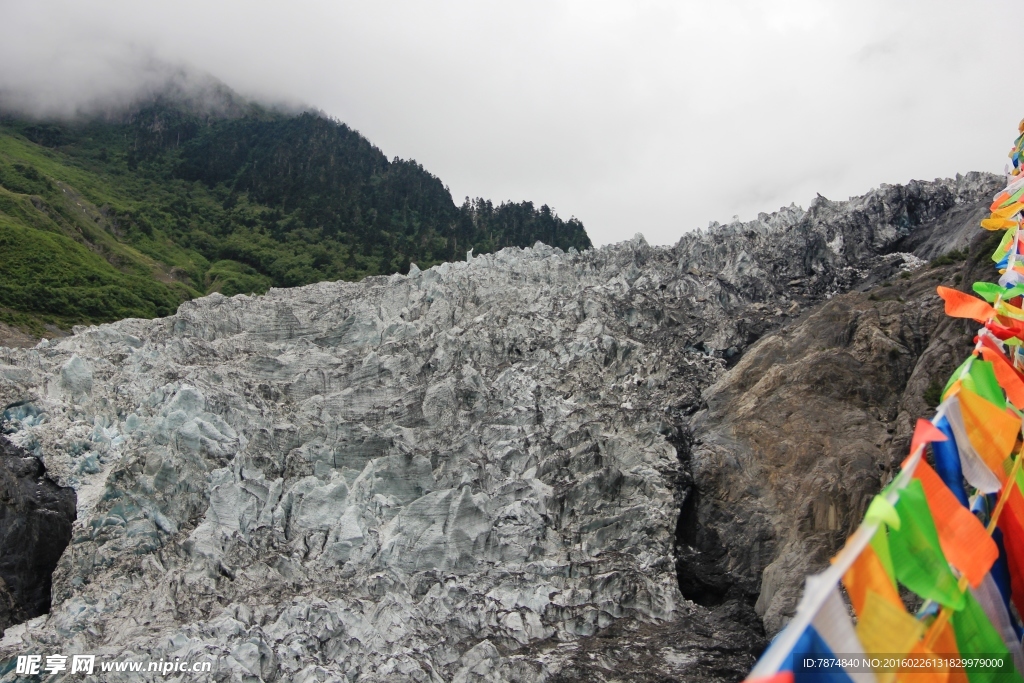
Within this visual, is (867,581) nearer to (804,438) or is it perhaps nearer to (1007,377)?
(1007,377)

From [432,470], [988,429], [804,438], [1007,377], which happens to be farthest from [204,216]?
[988,429]

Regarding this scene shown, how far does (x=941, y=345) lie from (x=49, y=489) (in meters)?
26.2

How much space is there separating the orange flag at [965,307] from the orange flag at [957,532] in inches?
101

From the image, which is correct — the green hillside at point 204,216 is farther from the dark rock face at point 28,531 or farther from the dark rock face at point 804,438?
the dark rock face at point 804,438

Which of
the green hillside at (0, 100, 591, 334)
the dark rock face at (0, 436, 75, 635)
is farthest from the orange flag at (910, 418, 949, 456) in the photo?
the green hillside at (0, 100, 591, 334)

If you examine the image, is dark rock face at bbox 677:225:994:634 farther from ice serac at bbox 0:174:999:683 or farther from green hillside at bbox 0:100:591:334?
green hillside at bbox 0:100:591:334

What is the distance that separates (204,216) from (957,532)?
3243 inches

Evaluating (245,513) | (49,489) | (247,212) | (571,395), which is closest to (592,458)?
(571,395)

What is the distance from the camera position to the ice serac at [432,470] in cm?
1919

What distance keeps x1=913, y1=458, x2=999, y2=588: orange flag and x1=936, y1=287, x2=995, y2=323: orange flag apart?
257 centimetres

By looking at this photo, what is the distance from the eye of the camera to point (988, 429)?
19.3 ft

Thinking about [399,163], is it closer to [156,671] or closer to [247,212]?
[247,212]

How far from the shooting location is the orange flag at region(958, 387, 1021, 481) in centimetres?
585

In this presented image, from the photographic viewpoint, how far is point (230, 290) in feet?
211
